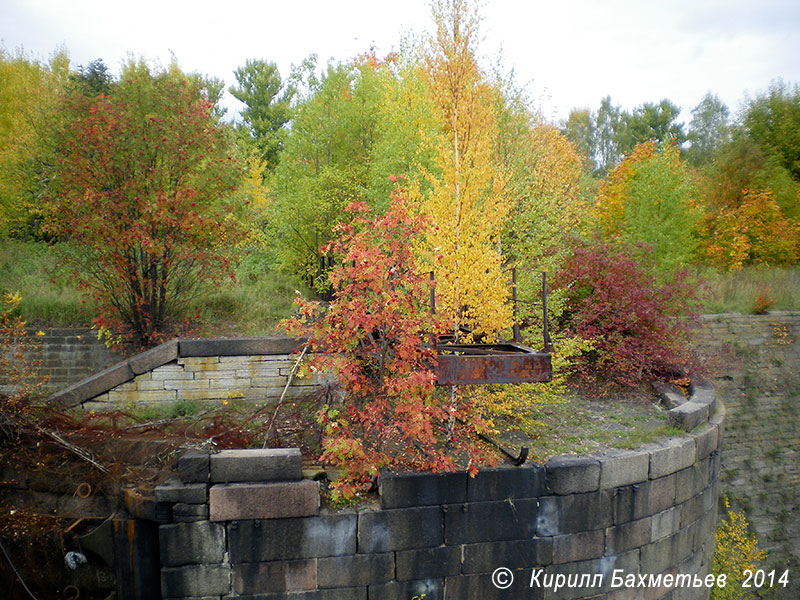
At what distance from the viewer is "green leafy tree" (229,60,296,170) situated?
26484 millimetres

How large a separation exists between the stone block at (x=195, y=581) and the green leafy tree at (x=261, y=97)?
957 inches

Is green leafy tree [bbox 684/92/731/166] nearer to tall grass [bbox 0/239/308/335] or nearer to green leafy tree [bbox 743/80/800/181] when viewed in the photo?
green leafy tree [bbox 743/80/800/181]

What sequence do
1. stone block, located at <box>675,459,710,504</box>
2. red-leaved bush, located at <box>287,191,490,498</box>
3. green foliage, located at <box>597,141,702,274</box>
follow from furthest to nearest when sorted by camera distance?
green foliage, located at <box>597,141,702,274</box> < stone block, located at <box>675,459,710,504</box> < red-leaved bush, located at <box>287,191,490,498</box>

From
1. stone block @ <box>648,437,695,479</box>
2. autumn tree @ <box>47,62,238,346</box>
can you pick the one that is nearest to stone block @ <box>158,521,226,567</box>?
stone block @ <box>648,437,695,479</box>

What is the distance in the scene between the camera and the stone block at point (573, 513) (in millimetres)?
5180

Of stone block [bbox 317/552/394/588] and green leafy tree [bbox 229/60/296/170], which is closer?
stone block [bbox 317/552/394/588]

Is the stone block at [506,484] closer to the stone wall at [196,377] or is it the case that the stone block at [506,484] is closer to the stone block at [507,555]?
the stone block at [507,555]

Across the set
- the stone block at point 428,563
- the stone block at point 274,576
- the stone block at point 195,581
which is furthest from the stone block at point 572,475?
the stone block at point 195,581

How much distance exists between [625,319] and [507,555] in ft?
15.8

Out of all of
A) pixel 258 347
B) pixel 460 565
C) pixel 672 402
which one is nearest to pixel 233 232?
pixel 258 347

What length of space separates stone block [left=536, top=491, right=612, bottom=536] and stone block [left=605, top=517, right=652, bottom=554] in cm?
18

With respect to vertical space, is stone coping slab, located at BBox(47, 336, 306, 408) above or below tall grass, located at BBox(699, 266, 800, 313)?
below

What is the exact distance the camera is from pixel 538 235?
924 cm

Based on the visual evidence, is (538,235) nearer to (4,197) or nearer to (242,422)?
(242,422)
